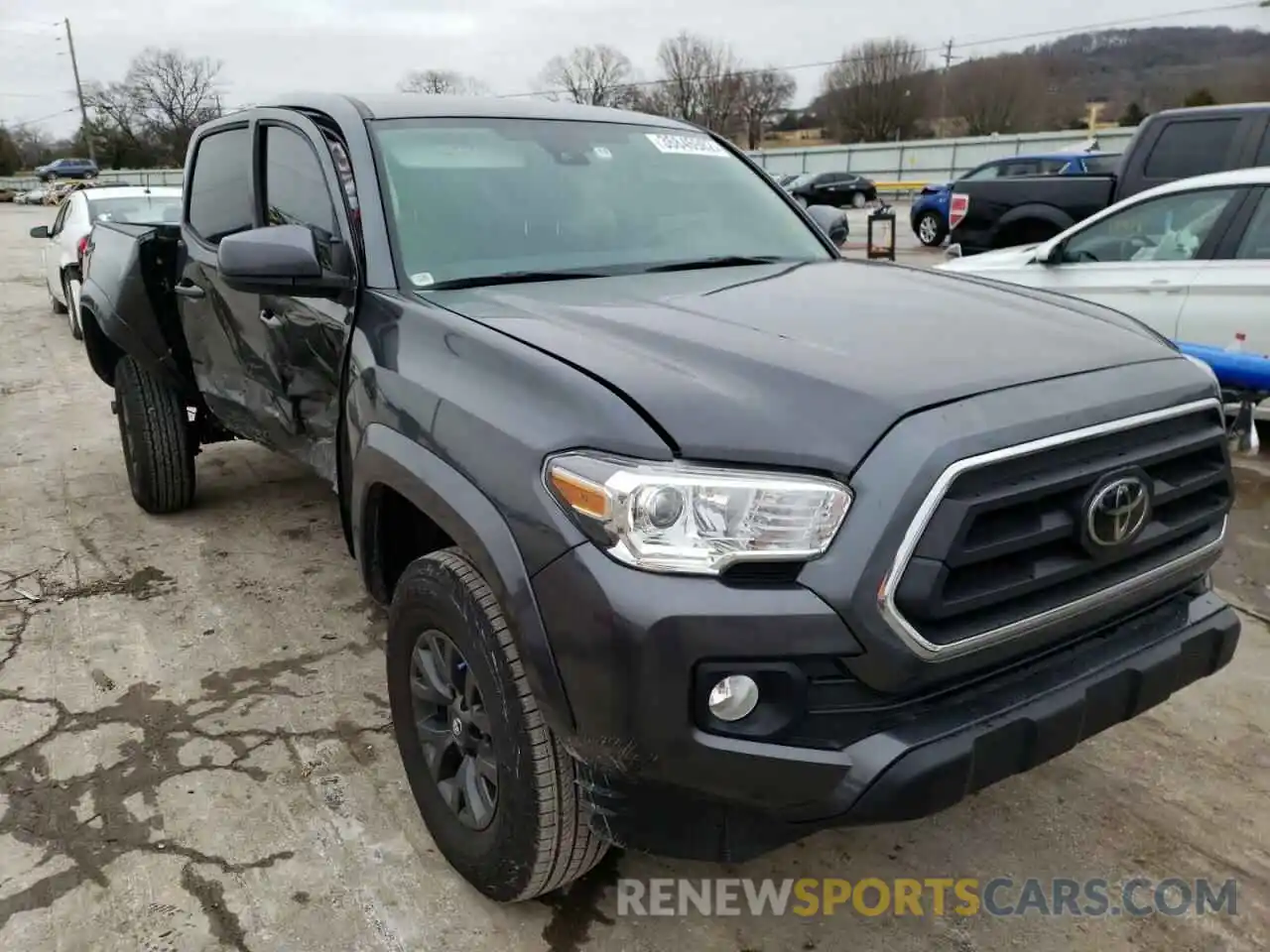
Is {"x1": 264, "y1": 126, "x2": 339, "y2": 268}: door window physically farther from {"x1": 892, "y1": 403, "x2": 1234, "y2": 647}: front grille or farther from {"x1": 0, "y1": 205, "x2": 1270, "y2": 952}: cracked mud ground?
{"x1": 892, "y1": 403, "x2": 1234, "y2": 647}: front grille

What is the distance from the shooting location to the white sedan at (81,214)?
9547 millimetres

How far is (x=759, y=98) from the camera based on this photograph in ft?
256

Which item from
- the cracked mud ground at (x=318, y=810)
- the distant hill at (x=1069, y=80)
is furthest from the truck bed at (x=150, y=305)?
the distant hill at (x=1069, y=80)

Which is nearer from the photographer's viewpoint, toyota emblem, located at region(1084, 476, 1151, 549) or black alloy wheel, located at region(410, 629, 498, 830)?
toyota emblem, located at region(1084, 476, 1151, 549)

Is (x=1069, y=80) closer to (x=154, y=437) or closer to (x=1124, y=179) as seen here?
(x=1124, y=179)

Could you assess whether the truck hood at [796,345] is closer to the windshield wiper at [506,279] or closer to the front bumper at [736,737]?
the windshield wiper at [506,279]

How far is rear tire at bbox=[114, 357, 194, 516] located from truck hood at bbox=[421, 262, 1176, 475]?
8.93 ft

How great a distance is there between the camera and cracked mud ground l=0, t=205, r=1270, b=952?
7.65ft

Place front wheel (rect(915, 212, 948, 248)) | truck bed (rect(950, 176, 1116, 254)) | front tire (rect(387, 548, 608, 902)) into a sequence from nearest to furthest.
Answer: front tire (rect(387, 548, 608, 902)) → truck bed (rect(950, 176, 1116, 254)) → front wheel (rect(915, 212, 948, 248))

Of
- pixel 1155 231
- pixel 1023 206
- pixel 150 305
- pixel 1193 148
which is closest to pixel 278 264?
pixel 150 305

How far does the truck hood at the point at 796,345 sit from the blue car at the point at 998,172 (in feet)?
44.3

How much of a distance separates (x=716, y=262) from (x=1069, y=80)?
270 ft

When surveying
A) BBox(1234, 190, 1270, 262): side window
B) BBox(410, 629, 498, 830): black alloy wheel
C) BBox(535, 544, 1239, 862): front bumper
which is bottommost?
BBox(410, 629, 498, 830): black alloy wheel

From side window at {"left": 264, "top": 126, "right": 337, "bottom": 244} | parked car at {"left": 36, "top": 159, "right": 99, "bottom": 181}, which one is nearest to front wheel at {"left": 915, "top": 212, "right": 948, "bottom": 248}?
side window at {"left": 264, "top": 126, "right": 337, "bottom": 244}
